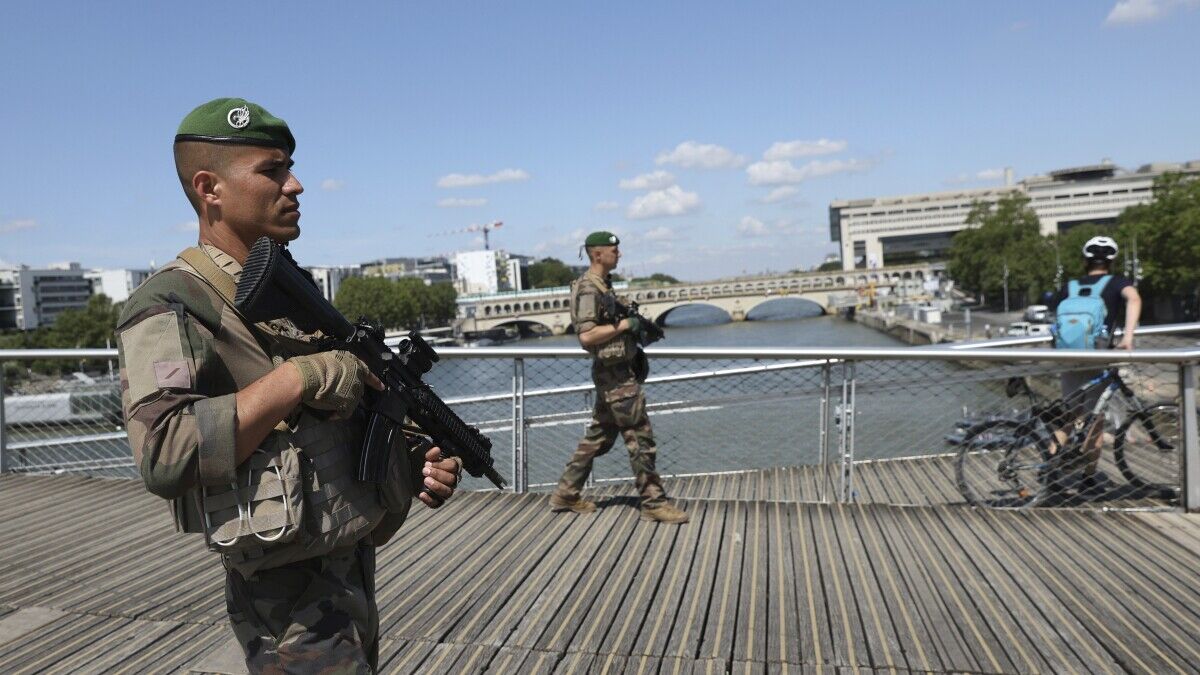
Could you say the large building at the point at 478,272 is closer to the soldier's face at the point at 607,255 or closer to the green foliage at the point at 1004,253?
the green foliage at the point at 1004,253

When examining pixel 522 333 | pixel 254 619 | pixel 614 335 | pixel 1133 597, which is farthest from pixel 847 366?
pixel 522 333

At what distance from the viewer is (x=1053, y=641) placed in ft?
11.5

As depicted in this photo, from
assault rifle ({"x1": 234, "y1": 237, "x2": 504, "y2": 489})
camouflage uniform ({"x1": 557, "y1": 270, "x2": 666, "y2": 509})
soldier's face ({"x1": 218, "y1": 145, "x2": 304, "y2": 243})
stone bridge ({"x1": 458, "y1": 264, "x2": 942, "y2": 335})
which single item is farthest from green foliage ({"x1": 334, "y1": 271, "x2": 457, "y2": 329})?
soldier's face ({"x1": 218, "y1": 145, "x2": 304, "y2": 243})

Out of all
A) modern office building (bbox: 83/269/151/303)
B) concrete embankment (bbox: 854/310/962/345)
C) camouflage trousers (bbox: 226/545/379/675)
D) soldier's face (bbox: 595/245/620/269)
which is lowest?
concrete embankment (bbox: 854/310/962/345)

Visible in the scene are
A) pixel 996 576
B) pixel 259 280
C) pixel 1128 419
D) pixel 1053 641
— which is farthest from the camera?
pixel 1128 419

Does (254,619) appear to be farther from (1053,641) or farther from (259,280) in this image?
(1053,641)

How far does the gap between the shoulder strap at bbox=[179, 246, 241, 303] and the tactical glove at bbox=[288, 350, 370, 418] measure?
0.21 meters

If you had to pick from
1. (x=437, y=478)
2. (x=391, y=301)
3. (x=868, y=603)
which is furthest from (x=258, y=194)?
(x=391, y=301)

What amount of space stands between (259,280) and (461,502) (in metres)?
4.35

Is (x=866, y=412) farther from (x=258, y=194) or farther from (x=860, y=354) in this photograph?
(x=258, y=194)

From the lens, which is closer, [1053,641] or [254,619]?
[254,619]

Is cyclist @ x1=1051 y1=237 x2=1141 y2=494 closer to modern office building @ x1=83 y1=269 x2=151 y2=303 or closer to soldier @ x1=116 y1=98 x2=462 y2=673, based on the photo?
soldier @ x1=116 y1=98 x2=462 y2=673

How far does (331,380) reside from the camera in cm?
191

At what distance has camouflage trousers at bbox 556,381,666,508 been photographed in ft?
17.7
